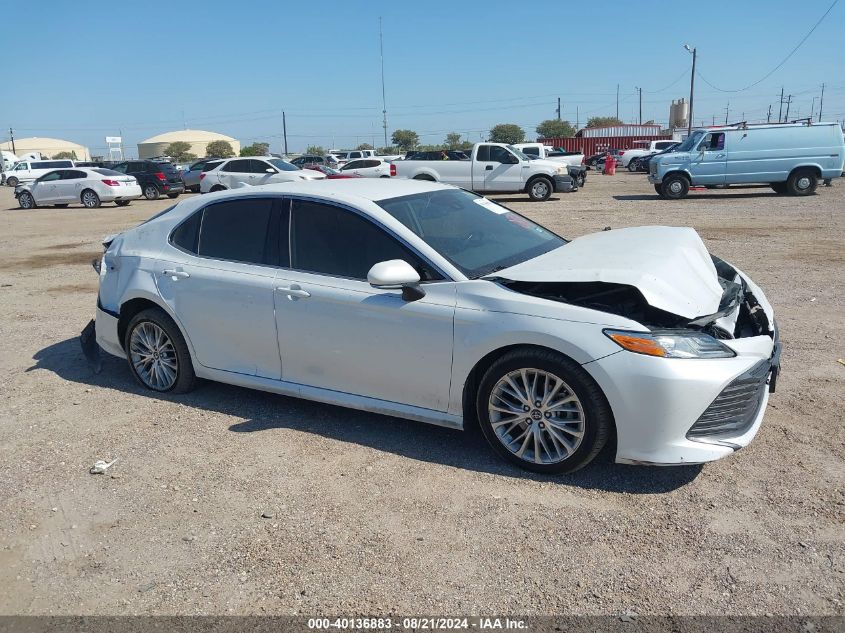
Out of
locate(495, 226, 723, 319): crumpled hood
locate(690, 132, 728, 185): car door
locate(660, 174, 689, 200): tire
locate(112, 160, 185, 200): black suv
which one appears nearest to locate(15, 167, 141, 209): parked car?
locate(112, 160, 185, 200): black suv

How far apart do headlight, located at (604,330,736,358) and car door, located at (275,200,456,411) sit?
0.95 meters

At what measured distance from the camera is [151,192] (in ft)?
91.6

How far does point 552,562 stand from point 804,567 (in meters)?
1.06

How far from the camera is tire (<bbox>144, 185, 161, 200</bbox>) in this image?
1091 inches

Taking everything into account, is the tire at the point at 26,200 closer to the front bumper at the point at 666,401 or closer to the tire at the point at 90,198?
the tire at the point at 90,198

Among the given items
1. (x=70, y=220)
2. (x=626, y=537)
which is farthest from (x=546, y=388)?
(x=70, y=220)

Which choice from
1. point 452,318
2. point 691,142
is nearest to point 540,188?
point 691,142

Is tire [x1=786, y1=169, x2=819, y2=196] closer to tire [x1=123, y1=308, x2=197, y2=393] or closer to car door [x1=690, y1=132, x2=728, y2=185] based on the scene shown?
car door [x1=690, y1=132, x2=728, y2=185]

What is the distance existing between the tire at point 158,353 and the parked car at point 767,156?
1891 centimetres

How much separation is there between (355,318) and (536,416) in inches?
48.0

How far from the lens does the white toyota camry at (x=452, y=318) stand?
3561mm

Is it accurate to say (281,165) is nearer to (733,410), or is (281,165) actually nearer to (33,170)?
(733,410)

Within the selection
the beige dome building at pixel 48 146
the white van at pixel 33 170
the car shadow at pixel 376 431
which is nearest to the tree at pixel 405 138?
the beige dome building at pixel 48 146

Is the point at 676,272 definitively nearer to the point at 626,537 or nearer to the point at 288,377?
the point at 626,537
